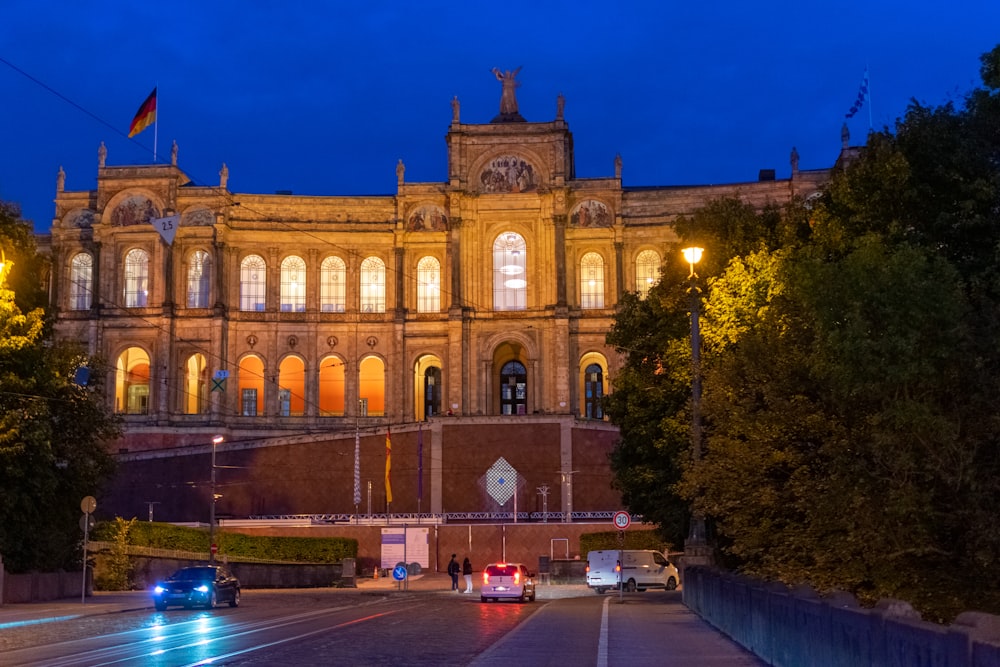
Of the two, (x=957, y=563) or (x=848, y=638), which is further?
(x=957, y=563)

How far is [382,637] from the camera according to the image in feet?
67.5

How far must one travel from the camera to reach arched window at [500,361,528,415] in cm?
7850

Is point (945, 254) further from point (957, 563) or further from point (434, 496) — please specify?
point (434, 496)

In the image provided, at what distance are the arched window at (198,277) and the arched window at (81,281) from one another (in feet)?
20.7

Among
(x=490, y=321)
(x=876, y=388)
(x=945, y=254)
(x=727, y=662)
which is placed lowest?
(x=727, y=662)

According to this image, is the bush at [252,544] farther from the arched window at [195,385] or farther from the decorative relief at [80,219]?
the decorative relief at [80,219]

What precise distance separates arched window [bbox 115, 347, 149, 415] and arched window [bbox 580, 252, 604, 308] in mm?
28149

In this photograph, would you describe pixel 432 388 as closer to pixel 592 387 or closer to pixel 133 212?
pixel 592 387

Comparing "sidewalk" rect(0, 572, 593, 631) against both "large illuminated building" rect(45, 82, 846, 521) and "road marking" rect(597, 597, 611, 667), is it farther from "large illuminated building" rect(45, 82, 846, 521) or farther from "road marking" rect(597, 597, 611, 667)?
"large illuminated building" rect(45, 82, 846, 521)

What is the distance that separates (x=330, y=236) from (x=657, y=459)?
44.7m

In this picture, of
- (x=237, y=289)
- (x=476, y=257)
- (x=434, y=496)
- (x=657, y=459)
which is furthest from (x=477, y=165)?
(x=657, y=459)

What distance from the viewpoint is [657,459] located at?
121 feet

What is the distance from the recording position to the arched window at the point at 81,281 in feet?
252

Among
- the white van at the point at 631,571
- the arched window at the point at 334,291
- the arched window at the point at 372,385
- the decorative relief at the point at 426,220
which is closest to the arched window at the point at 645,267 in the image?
the decorative relief at the point at 426,220
